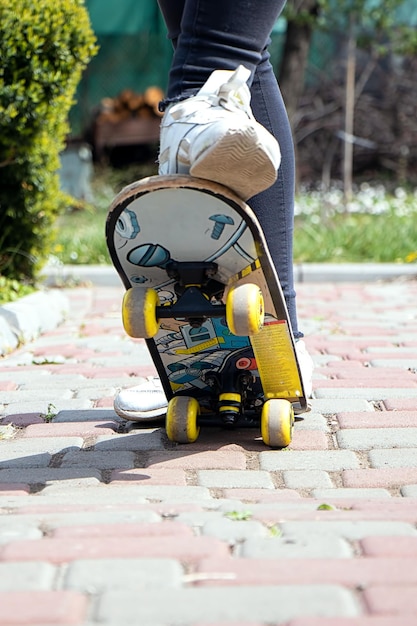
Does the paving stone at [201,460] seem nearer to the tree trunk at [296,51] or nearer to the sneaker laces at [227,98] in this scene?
the sneaker laces at [227,98]

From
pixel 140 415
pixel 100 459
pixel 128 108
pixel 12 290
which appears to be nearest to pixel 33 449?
pixel 100 459

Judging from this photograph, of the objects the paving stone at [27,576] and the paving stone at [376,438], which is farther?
the paving stone at [376,438]

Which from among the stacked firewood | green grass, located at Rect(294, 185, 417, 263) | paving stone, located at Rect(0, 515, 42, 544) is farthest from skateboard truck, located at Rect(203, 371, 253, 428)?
the stacked firewood

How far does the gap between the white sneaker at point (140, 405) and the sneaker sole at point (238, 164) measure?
77 centimetres

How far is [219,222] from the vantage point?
2.27 metres

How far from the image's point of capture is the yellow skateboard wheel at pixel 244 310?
2180 millimetres

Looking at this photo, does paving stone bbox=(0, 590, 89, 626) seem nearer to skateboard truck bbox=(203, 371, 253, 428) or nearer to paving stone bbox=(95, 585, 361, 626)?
paving stone bbox=(95, 585, 361, 626)

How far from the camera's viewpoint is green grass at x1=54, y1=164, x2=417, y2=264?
6410 mm

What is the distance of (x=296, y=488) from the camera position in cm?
220

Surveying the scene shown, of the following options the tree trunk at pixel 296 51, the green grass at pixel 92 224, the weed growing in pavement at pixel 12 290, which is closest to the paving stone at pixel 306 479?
the weed growing in pavement at pixel 12 290

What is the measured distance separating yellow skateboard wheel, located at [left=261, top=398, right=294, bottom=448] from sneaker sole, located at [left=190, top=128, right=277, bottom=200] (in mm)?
596

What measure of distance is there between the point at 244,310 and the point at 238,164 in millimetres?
339

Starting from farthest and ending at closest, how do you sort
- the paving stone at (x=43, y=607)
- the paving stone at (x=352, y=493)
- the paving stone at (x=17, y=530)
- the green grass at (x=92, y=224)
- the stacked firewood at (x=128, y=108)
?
the stacked firewood at (x=128, y=108), the green grass at (x=92, y=224), the paving stone at (x=352, y=493), the paving stone at (x=17, y=530), the paving stone at (x=43, y=607)

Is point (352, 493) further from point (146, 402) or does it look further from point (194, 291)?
point (146, 402)
